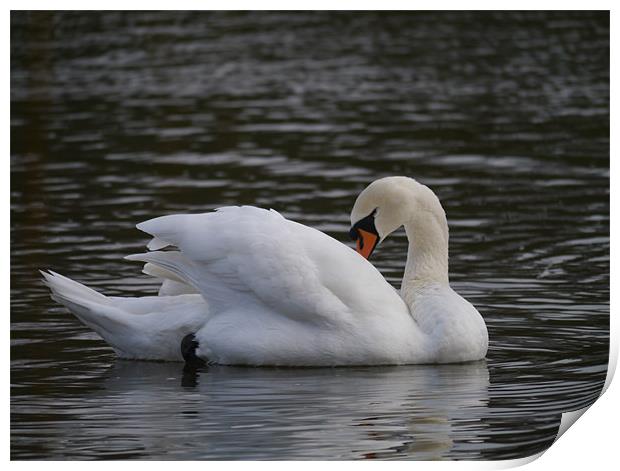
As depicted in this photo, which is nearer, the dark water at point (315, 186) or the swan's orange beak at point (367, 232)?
the dark water at point (315, 186)

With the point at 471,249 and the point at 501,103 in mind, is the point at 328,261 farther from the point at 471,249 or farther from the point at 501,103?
the point at 501,103

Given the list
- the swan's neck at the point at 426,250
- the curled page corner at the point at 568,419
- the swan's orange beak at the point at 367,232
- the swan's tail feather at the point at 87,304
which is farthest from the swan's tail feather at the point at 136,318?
the curled page corner at the point at 568,419

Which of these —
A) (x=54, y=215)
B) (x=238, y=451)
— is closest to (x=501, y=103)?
(x=54, y=215)

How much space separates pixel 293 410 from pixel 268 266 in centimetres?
112

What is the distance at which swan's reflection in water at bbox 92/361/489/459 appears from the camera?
7383 mm

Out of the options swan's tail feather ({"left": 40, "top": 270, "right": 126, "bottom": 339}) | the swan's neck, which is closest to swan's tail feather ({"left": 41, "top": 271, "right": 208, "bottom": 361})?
swan's tail feather ({"left": 40, "top": 270, "right": 126, "bottom": 339})

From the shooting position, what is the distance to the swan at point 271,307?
902 cm

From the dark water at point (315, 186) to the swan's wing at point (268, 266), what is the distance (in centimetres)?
40

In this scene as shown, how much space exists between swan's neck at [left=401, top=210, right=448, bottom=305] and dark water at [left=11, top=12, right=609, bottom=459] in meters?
0.52

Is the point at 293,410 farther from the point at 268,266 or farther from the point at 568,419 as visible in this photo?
the point at 568,419

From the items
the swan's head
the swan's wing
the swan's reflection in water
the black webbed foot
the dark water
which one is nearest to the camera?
the swan's reflection in water

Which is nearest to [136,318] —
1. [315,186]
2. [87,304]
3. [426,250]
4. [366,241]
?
[87,304]

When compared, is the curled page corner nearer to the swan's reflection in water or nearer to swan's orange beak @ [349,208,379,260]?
the swan's reflection in water

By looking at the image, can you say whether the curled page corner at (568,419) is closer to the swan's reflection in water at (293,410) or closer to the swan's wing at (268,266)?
the swan's reflection in water at (293,410)
